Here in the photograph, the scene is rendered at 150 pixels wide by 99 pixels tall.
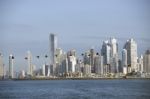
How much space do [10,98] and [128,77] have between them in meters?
114

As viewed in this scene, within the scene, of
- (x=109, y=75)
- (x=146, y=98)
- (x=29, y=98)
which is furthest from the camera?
(x=109, y=75)

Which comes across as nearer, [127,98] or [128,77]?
[127,98]

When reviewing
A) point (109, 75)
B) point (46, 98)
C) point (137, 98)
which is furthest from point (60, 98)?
point (109, 75)

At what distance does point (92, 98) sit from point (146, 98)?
14.5 ft

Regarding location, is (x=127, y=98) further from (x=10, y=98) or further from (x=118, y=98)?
(x=10, y=98)

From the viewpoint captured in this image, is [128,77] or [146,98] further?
[128,77]

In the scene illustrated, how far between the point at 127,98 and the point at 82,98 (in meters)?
3.68

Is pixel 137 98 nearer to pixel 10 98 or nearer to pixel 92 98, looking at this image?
pixel 92 98

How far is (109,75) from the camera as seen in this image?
154 metres

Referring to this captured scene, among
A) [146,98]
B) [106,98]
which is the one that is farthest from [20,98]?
[146,98]

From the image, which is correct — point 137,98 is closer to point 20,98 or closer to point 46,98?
point 46,98

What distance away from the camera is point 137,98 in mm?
39938

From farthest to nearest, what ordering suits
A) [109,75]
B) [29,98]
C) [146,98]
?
1. [109,75]
2. [29,98]
3. [146,98]

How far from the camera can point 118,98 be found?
40.1 m
